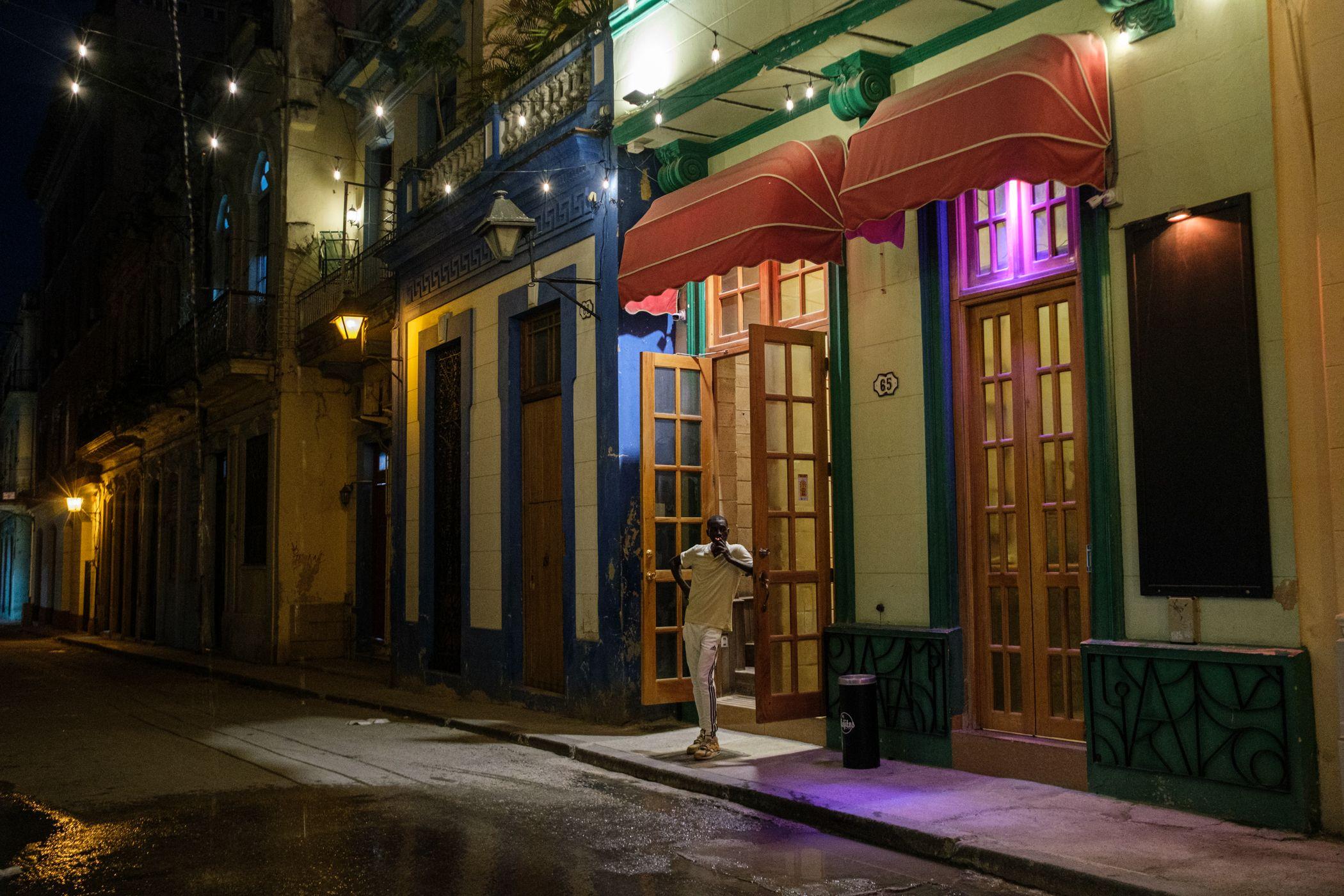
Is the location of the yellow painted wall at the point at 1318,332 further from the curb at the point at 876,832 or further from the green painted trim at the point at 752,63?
the green painted trim at the point at 752,63

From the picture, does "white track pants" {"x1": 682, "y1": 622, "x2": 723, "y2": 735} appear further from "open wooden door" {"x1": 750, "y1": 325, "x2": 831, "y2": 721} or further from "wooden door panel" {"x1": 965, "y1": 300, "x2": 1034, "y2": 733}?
"wooden door panel" {"x1": 965, "y1": 300, "x2": 1034, "y2": 733}

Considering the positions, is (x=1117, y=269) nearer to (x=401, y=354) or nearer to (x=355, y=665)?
(x=401, y=354)

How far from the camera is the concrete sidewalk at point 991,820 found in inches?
217

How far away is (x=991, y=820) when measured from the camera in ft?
21.8

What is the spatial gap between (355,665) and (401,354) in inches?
211

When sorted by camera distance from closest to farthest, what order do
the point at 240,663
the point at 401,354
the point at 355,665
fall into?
1. the point at 401,354
2. the point at 355,665
3. the point at 240,663

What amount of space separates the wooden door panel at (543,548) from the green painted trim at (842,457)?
3.73 metres

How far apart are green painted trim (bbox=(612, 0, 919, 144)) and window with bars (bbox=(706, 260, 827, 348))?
1.44m

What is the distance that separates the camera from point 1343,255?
614cm

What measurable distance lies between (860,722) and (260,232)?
17536mm

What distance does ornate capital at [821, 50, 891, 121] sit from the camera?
29.7ft

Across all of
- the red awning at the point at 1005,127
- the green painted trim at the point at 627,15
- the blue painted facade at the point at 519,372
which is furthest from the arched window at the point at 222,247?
the red awning at the point at 1005,127

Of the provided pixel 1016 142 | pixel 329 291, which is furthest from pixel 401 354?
pixel 1016 142

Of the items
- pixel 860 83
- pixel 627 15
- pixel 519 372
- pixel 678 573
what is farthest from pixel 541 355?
pixel 860 83
